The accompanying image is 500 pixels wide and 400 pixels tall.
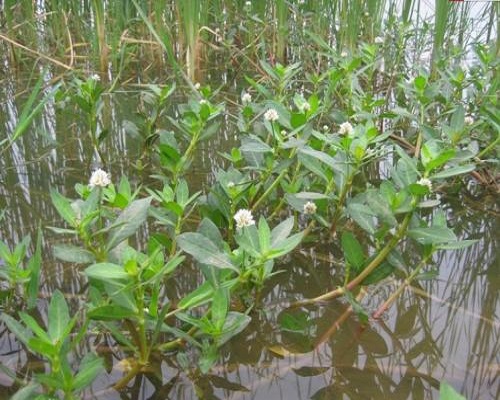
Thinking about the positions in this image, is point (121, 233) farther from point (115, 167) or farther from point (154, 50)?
point (154, 50)

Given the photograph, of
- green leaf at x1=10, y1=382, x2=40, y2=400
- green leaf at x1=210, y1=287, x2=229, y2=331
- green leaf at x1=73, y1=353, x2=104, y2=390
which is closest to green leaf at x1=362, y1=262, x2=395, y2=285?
green leaf at x1=210, y1=287, x2=229, y2=331

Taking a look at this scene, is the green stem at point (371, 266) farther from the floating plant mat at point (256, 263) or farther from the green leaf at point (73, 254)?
the green leaf at point (73, 254)

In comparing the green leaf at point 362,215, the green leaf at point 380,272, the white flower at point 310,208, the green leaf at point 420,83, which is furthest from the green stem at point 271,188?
the green leaf at point 420,83

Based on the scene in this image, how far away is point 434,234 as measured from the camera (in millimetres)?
1479

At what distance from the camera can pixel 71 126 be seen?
3.24 meters

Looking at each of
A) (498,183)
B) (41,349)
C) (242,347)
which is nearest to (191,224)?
(242,347)

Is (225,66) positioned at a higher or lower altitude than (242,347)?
higher

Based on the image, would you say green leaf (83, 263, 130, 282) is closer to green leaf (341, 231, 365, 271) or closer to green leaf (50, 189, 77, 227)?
green leaf (50, 189, 77, 227)

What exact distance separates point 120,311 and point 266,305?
56cm

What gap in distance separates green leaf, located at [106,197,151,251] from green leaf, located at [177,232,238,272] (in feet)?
0.32

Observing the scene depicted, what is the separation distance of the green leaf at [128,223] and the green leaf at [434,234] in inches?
25.6

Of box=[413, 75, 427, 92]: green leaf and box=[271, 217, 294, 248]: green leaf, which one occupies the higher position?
box=[413, 75, 427, 92]: green leaf

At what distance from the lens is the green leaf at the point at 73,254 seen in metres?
1.30

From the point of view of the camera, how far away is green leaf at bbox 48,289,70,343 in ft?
3.85
